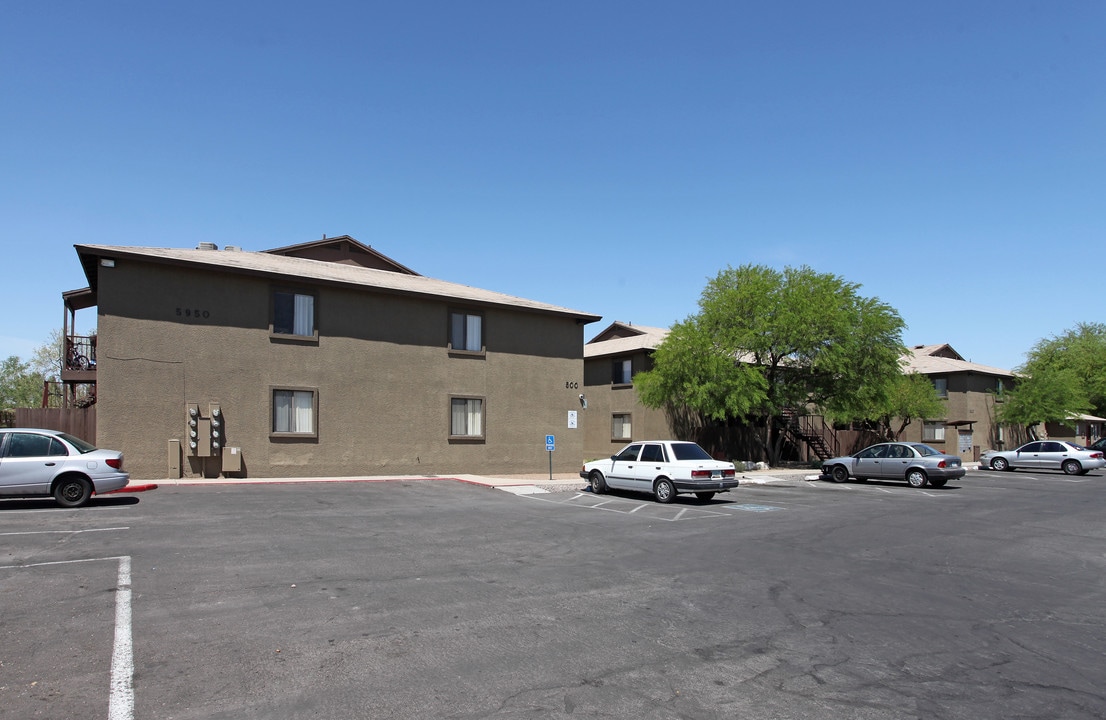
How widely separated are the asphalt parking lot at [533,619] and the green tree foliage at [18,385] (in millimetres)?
64671

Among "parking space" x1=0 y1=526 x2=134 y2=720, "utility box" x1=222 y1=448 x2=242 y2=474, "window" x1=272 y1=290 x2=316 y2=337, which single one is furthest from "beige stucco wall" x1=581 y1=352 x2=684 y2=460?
"parking space" x1=0 y1=526 x2=134 y2=720

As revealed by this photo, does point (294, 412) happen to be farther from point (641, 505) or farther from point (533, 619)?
point (533, 619)

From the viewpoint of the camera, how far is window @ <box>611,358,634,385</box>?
3781 centimetres

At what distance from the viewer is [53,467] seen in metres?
14.3

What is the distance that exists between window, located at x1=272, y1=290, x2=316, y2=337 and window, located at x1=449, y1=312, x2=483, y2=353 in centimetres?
493

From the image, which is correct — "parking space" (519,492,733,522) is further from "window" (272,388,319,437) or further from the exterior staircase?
the exterior staircase

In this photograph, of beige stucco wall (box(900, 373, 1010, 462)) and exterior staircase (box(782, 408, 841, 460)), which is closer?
exterior staircase (box(782, 408, 841, 460))

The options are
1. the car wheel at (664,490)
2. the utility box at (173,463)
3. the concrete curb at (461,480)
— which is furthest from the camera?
the utility box at (173,463)

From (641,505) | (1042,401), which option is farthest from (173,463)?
(1042,401)

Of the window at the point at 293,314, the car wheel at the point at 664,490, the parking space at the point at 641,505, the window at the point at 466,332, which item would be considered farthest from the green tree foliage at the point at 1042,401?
the window at the point at 293,314

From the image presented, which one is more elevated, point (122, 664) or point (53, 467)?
point (53, 467)

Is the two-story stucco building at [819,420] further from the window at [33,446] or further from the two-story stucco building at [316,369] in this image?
the window at [33,446]

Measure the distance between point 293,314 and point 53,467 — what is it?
31.7 ft

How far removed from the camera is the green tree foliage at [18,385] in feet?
220
